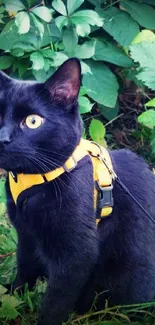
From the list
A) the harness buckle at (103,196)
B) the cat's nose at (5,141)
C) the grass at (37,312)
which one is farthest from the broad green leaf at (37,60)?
the cat's nose at (5,141)

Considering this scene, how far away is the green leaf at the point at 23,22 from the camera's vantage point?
240 centimetres

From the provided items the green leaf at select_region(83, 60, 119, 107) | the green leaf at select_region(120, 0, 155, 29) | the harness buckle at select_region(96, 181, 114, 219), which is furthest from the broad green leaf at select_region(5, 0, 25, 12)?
the harness buckle at select_region(96, 181, 114, 219)

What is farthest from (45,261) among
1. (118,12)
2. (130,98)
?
(130,98)

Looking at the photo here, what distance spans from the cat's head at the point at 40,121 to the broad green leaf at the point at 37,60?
851mm

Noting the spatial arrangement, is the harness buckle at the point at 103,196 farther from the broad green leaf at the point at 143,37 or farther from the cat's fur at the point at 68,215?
the broad green leaf at the point at 143,37

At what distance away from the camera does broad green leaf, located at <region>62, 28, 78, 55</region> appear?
8.95ft

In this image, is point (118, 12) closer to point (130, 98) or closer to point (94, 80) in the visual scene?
point (94, 80)

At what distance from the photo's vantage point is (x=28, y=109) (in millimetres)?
1665

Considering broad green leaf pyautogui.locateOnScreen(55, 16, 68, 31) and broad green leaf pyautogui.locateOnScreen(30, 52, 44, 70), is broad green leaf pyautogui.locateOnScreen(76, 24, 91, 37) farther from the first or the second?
broad green leaf pyautogui.locateOnScreen(30, 52, 44, 70)

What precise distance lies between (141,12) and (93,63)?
361 mm

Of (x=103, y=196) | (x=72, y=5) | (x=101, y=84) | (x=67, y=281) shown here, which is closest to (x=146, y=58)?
(x=72, y=5)

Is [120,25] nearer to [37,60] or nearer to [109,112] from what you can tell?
[109,112]

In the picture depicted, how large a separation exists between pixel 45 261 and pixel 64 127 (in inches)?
17.0

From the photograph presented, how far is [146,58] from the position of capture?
95.2 inches
